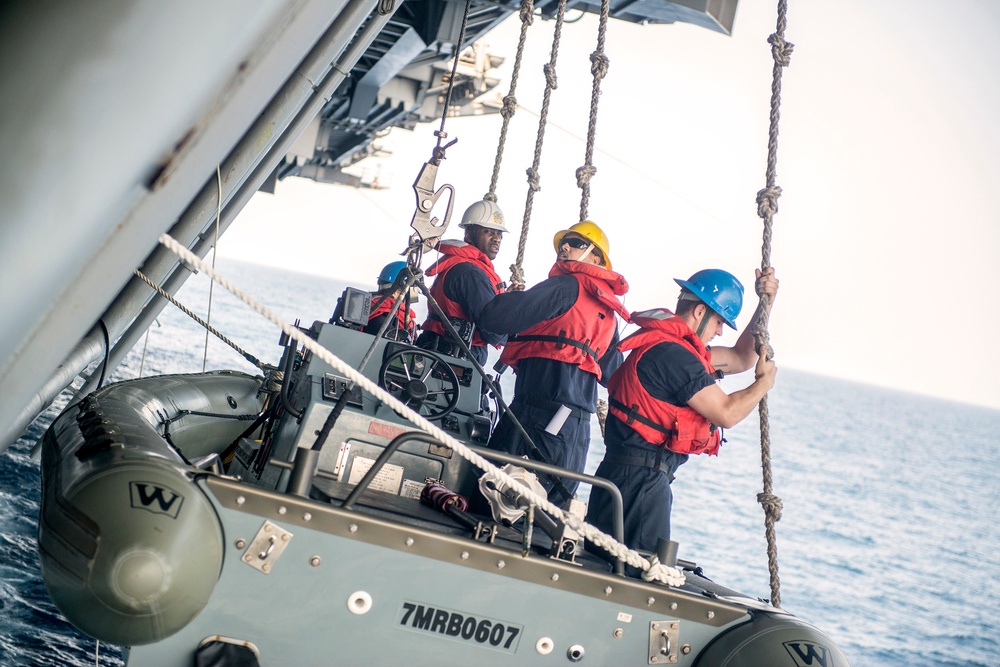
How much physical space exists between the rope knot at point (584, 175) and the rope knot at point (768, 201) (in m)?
2.14

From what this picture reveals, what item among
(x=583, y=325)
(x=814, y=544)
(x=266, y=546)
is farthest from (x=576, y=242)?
(x=814, y=544)

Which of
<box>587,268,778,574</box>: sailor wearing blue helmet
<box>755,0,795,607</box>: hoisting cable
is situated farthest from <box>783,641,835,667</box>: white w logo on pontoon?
<box>587,268,778,574</box>: sailor wearing blue helmet

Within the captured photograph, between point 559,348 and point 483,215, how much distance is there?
1874 millimetres

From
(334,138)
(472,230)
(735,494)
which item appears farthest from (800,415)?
(472,230)

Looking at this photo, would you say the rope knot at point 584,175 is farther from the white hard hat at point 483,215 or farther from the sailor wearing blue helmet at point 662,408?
the sailor wearing blue helmet at point 662,408

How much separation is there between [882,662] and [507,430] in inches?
528

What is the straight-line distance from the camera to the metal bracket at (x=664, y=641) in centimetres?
333

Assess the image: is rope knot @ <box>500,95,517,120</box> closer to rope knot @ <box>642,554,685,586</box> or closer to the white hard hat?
the white hard hat

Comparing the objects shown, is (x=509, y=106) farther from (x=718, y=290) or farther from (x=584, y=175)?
(x=718, y=290)

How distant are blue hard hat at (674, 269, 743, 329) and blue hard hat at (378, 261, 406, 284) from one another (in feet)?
16.9

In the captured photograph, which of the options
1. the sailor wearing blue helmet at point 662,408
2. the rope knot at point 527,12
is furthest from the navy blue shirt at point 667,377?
the rope knot at point 527,12

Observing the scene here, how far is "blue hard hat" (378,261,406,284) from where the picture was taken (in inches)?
363

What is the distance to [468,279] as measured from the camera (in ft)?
17.8

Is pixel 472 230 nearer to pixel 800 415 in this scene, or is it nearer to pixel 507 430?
pixel 507 430
